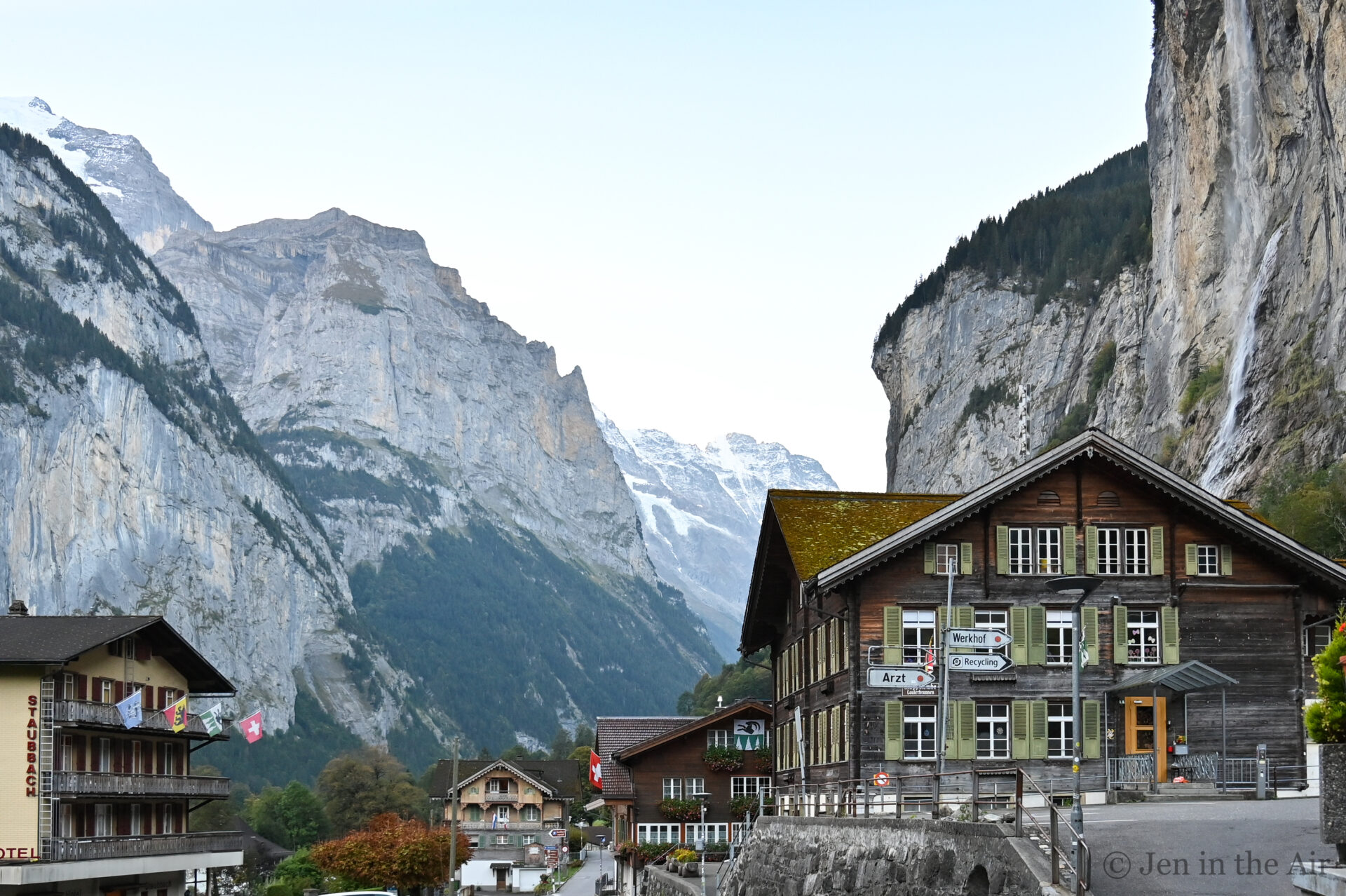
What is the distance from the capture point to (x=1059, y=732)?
143 feet

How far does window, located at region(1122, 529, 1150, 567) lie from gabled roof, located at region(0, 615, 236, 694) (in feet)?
116

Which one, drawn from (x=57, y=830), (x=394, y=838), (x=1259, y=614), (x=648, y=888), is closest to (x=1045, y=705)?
(x=1259, y=614)

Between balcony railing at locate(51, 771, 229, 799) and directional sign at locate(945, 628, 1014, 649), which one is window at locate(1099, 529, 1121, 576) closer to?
directional sign at locate(945, 628, 1014, 649)

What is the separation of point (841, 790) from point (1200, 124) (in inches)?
3063

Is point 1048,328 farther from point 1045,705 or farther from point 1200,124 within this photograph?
point 1045,705

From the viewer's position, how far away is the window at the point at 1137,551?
44.6 meters

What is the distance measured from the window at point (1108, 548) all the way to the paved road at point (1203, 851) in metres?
17.4

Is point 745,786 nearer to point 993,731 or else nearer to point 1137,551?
point 993,731

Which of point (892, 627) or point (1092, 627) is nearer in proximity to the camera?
point (1092, 627)

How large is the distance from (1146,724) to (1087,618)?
10.7 feet

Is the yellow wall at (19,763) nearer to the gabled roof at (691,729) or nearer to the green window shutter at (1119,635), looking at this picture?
the gabled roof at (691,729)

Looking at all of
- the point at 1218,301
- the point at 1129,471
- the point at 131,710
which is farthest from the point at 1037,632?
the point at 1218,301

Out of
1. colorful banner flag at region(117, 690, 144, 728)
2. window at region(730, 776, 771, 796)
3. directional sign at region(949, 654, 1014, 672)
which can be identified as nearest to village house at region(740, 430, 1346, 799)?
directional sign at region(949, 654, 1014, 672)

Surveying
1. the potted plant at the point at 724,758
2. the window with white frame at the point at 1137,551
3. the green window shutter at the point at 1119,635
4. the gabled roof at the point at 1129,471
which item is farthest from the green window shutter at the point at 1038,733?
the potted plant at the point at 724,758
